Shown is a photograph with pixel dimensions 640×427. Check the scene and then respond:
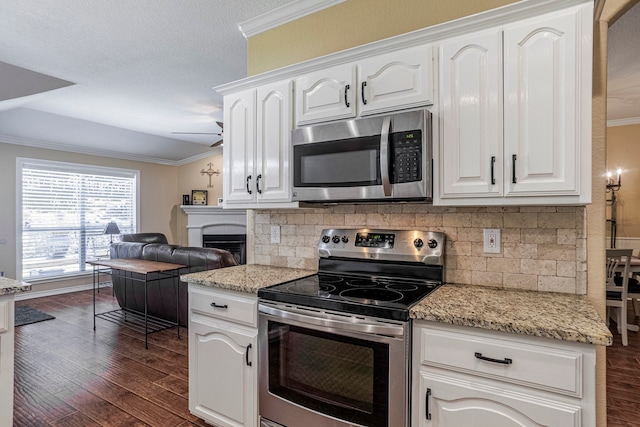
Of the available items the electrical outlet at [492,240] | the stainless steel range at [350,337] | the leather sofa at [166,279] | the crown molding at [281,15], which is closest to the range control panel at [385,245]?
the stainless steel range at [350,337]

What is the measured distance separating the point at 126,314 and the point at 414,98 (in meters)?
4.44

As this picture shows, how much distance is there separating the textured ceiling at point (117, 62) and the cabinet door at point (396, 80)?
1043 millimetres

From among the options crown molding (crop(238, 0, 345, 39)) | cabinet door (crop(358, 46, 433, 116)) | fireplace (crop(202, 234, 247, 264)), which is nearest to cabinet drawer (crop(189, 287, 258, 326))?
cabinet door (crop(358, 46, 433, 116))

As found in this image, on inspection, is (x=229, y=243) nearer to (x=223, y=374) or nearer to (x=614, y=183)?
(x=223, y=374)

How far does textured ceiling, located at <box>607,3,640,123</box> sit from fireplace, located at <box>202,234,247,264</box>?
20.5 ft

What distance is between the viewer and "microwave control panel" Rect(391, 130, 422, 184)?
1680 millimetres

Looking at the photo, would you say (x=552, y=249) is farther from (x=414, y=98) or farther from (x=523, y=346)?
(x=414, y=98)

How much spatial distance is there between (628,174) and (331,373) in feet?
19.2

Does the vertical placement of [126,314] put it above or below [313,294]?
below

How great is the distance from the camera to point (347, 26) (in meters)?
2.34

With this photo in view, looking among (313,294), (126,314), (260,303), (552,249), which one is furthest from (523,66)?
(126,314)

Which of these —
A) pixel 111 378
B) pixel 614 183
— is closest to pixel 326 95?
pixel 111 378

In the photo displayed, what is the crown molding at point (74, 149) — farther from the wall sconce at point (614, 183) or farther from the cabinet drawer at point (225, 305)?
the wall sconce at point (614, 183)

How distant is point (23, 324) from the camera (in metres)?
4.19
